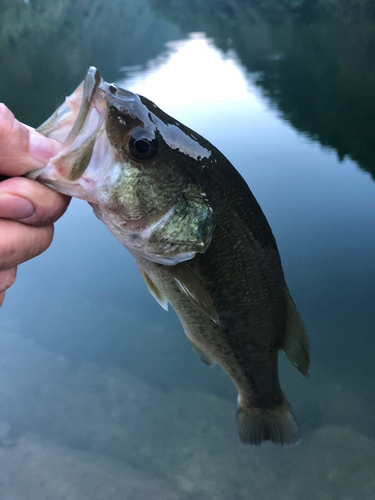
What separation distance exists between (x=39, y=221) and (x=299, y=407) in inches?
151

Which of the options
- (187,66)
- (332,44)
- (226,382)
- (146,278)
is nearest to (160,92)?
(187,66)

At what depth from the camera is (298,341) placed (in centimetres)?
160

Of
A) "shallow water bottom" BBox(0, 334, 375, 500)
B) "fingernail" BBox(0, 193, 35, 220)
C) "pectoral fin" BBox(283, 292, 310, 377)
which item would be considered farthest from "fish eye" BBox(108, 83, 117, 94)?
"shallow water bottom" BBox(0, 334, 375, 500)

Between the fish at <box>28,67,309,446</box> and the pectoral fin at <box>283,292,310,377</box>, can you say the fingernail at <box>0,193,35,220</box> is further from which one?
the pectoral fin at <box>283,292,310,377</box>

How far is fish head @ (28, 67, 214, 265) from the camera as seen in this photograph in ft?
3.53

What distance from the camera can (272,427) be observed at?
75.0 inches

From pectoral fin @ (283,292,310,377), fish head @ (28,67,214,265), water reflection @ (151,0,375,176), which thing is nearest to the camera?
fish head @ (28,67,214,265)

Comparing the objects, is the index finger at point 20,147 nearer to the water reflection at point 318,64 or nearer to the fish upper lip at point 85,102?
the fish upper lip at point 85,102

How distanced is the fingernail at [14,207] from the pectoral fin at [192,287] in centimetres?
54

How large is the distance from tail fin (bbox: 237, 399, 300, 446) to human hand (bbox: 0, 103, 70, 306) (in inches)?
55.5

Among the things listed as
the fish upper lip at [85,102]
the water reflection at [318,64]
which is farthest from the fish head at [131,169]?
the water reflection at [318,64]

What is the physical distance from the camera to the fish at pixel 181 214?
1.11m

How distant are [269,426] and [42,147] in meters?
1.69

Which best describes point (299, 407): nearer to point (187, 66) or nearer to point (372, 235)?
point (372, 235)
